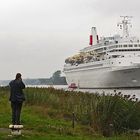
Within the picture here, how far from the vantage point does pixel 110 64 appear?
81.4 meters

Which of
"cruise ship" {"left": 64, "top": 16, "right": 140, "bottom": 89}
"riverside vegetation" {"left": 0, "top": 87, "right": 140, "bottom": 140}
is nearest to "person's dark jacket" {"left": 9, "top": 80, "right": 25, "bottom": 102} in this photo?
"riverside vegetation" {"left": 0, "top": 87, "right": 140, "bottom": 140}

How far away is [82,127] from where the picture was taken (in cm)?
1947

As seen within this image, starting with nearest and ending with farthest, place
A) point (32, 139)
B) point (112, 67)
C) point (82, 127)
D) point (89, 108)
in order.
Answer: point (32, 139)
point (82, 127)
point (89, 108)
point (112, 67)

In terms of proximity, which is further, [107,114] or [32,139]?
[107,114]

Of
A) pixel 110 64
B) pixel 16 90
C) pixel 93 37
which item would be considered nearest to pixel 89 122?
pixel 16 90

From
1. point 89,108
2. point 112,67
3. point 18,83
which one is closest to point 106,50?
point 112,67

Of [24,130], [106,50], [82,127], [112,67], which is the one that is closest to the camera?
[24,130]

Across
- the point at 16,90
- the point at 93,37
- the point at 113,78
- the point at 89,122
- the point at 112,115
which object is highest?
the point at 93,37

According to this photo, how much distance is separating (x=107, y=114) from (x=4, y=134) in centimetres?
570

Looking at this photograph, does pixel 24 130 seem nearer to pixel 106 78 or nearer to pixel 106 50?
pixel 106 78

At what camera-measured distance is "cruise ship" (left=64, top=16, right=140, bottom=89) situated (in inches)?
3157

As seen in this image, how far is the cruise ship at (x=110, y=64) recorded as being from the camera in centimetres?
8019

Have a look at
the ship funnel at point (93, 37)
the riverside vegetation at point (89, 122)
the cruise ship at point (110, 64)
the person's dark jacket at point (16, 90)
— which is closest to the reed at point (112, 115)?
the riverside vegetation at point (89, 122)

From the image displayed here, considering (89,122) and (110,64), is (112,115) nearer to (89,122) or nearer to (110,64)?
(89,122)
